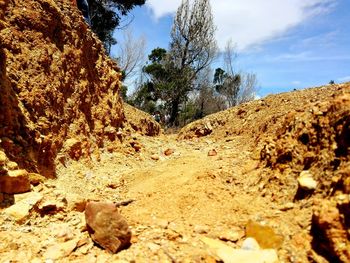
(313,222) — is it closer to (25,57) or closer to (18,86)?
(18,86)

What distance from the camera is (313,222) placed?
234 cm

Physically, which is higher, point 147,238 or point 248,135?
Result: point 248,135

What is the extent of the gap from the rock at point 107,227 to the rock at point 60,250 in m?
0.14

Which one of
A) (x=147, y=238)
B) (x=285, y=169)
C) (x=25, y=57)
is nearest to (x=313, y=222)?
(x=285, y=169)

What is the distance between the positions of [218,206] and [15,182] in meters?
1.67

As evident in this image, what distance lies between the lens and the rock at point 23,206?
282 cm

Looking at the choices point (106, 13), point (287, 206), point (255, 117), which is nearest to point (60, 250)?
point (287, 206)

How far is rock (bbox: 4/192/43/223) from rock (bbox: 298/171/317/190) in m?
2.08

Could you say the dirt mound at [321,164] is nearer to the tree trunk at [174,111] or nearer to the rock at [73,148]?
the rock at [73,148]

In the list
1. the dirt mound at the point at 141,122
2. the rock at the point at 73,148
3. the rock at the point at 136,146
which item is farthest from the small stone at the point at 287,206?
the dirt mound at the point at 141,122

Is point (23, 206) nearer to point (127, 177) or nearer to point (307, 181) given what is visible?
point (127, 177)

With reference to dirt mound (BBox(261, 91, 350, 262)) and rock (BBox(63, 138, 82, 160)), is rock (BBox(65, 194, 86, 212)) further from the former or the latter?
dirt mound (BBox(261, 91, 350, 262))

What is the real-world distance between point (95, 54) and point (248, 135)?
8.75ft

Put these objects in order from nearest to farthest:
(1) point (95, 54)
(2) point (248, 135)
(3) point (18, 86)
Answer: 1. (3) point (18, 86)
2. (2) point (248, 135)
3. (1) point (95, 54)
